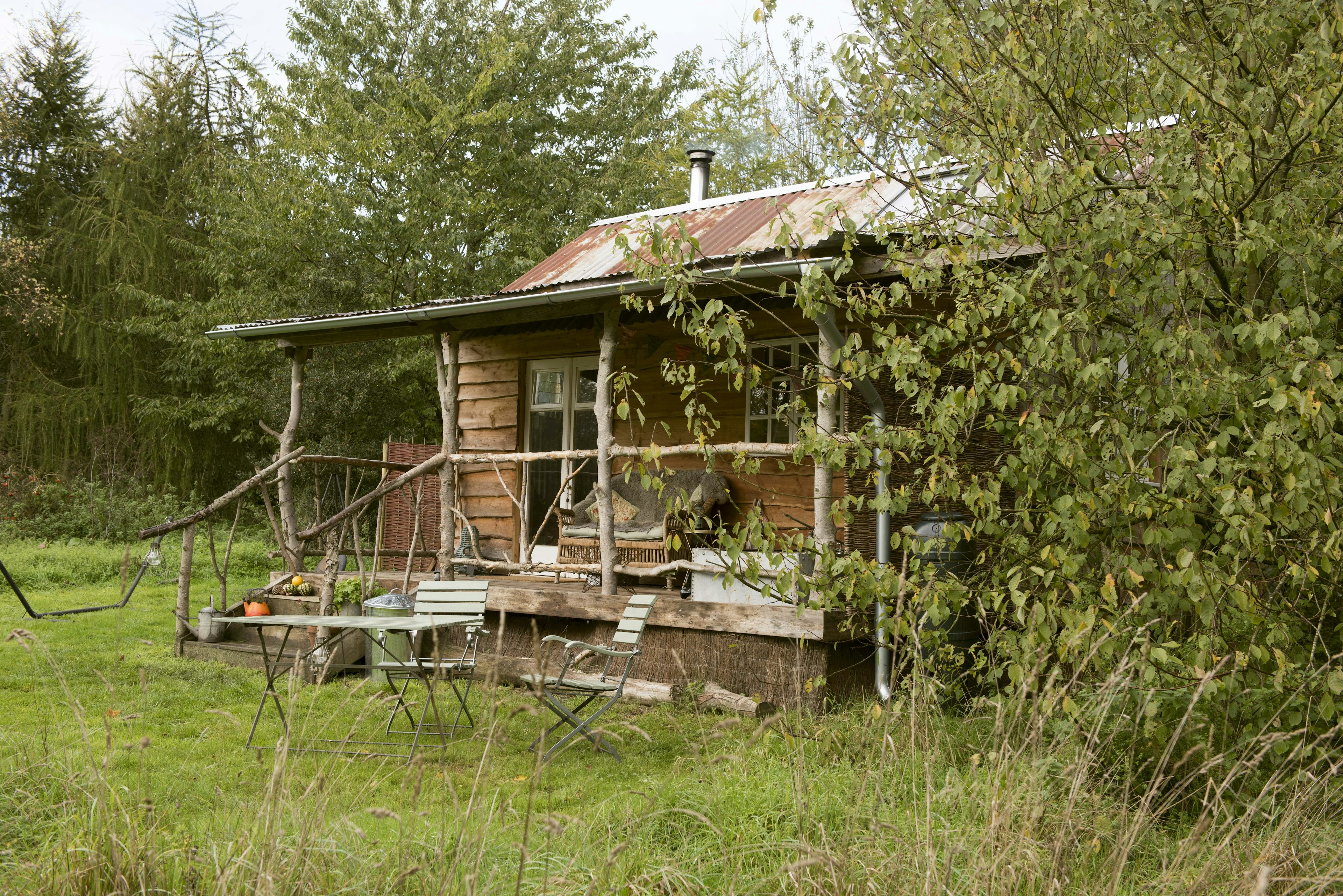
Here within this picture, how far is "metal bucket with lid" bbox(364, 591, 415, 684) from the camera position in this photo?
7.49 m

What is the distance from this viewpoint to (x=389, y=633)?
25.1ft

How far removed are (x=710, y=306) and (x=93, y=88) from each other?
2053 centimetres

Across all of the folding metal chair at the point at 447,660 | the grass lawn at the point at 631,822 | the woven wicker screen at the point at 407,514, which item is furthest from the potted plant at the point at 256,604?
the grass lawn at the point at 631,822

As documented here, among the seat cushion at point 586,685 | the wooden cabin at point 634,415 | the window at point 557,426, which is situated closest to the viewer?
the seat cushion at point 586,685

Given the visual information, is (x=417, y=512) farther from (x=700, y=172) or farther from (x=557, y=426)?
(x=700, y=172)

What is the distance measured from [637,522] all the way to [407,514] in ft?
16.3

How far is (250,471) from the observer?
65.5 feet

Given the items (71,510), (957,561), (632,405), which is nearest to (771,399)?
(632,405)

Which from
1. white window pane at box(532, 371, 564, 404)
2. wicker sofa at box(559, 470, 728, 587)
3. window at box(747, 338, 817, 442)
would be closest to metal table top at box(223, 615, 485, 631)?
wicker sofa at box(559, 470, 728, 587)

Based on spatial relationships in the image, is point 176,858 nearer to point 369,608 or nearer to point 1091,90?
point 1091,90

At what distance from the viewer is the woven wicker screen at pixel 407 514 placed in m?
12.2

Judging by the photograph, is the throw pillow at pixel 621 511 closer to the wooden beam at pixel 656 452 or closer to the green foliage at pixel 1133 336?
the wooden beam at pixel 656 452

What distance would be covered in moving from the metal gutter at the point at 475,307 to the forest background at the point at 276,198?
6911mm

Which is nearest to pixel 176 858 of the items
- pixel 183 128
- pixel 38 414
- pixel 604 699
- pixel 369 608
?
pixel 604 699
